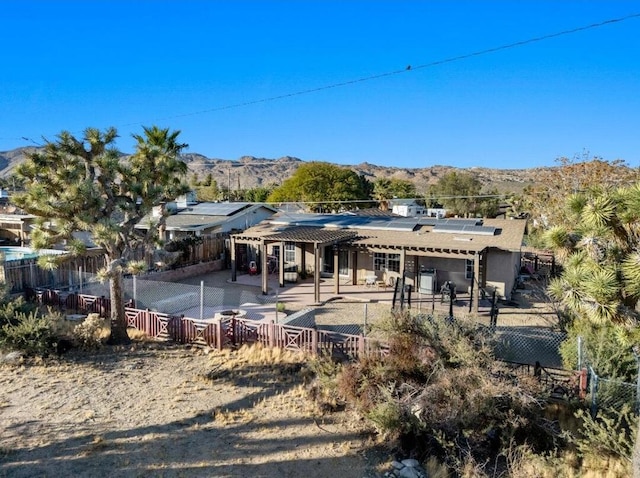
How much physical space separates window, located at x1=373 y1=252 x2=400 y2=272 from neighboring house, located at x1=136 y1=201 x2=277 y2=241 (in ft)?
32.9

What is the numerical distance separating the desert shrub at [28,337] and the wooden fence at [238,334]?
2661mm

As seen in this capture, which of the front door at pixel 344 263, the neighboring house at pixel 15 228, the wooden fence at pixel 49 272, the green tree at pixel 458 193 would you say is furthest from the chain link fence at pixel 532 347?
the green tree at pixel 458 193

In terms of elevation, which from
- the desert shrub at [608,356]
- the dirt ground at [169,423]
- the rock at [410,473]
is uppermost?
the desert shrub at [608,356]

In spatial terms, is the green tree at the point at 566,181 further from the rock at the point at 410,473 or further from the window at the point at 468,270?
the rock at the point at 410,473

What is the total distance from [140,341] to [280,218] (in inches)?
525

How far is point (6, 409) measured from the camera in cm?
933

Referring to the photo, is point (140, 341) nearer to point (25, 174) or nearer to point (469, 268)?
point (25, 174)

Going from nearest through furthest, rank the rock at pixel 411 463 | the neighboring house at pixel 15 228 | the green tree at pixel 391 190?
1. the rock at pixel 411 463
2. the neighboring house at pixel 15 228
3. the green tree at pixel 391 190

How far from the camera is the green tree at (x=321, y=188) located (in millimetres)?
52438

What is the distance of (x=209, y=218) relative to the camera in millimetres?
28391

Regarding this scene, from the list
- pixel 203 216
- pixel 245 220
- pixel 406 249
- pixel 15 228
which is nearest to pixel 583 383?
pixel 406 249

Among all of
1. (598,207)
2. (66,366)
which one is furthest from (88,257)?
(598,207)

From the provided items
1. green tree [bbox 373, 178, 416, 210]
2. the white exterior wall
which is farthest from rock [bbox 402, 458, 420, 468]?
green tree [bbox 373, 178, 416, 210]

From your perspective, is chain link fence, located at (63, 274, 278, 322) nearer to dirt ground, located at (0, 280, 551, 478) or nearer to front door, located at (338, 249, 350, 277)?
dirt ground, located at (0, 280, 551, 478)
